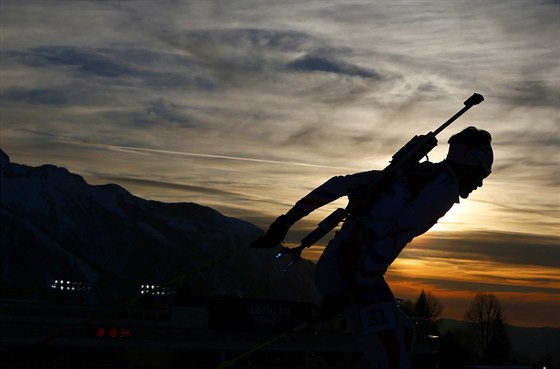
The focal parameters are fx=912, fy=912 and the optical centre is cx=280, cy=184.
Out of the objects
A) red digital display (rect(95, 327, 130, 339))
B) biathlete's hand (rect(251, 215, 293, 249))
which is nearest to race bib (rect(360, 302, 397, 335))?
biathlete's hand (rect(251, 215, 293, 249))

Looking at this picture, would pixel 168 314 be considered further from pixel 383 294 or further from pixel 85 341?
pixel 383 294

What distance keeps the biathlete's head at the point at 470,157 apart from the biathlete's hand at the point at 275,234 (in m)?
1.69

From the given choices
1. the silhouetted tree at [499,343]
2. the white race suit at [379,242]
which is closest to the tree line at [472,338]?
the silhouetted tree at [499,343]

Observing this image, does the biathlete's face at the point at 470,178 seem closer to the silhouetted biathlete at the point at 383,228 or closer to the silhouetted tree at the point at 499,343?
the silhouetted biathlete at the point at 383,228

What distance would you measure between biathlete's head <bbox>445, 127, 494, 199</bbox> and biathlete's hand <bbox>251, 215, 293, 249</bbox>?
1.69 metres

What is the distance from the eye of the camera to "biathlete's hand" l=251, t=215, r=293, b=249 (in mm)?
8719

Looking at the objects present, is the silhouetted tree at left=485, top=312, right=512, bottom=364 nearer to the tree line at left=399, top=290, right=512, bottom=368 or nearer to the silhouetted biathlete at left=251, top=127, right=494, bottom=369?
the tree line at left=399, top=290, right=512, bottom=368

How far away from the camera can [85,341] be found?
77.1 m

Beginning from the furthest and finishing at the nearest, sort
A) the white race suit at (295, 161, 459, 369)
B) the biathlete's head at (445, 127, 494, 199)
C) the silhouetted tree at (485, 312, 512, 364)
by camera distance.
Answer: the silhouetted tree at (485, 312, 512, 364) < the biathlete's head at (445, 127, 494, 199) < the white race suit at (295, 161, 459, 369)

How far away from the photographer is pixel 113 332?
258 feet

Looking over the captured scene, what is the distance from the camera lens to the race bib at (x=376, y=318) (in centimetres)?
866

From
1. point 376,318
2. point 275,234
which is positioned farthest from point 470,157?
point 275,234

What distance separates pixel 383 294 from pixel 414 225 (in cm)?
76

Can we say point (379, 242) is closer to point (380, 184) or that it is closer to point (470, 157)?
point (380, 184)
